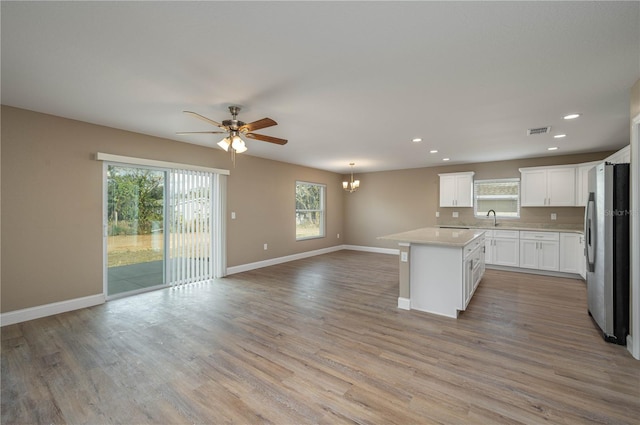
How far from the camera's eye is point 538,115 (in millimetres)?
3432

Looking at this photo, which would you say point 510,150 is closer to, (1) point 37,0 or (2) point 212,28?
(2) point 212,28

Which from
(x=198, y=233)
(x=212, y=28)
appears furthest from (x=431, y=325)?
(x=198, y=233)

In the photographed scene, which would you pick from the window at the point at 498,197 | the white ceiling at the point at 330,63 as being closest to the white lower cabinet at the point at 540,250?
the window at the point at 498,197

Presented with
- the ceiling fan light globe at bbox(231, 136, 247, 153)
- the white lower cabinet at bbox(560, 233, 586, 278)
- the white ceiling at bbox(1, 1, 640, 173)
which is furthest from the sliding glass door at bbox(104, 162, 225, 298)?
the white lower cabinet at bbox(560, 233, 586, 278)

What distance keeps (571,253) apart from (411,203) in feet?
11.6

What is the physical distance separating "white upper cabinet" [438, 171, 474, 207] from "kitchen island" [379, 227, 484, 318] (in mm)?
3201

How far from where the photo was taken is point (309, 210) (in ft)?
26.3

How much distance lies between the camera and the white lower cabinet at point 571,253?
5094 millimetres

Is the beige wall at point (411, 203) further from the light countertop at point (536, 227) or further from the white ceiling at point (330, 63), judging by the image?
the white ceiling at point (330, 63)

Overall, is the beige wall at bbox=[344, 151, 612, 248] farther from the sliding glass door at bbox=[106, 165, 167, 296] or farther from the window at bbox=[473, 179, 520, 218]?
the sliding glass door at bbox=[106, 165, 167, 296]

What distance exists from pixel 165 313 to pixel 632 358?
496 cm

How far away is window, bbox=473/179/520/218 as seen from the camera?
6379mm

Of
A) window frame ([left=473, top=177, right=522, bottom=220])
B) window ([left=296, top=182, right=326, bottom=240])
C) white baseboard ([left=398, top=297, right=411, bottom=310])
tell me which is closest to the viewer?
white baseboard ([left=398, top=297, right=411, bottom=310])

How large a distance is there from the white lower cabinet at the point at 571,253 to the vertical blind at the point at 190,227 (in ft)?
22.2
